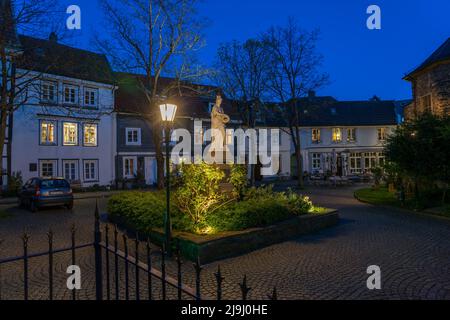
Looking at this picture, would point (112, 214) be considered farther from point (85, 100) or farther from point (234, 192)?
point (85, 100)

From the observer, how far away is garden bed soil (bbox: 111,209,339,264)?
725cm

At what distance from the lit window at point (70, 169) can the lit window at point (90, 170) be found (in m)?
0.83

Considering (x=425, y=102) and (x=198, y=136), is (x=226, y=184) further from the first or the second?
(x=198, y=136)

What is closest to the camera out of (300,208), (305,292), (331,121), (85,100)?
(305,292)

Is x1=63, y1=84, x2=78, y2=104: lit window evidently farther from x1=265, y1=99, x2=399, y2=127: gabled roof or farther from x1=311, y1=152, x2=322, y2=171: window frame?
x1=311, y1=152, x2=322, y2=171: window frame

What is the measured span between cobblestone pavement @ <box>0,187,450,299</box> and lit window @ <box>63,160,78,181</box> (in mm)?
15198

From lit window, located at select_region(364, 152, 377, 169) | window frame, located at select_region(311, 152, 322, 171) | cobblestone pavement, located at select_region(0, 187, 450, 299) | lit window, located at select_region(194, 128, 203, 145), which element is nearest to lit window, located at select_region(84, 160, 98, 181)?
lit window, located at select_region(194, 128, 203, 145)

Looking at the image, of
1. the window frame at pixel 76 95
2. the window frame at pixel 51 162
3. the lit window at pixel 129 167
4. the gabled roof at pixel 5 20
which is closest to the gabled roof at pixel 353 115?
the lit window at pixel 129 167

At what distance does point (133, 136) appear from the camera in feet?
98.4

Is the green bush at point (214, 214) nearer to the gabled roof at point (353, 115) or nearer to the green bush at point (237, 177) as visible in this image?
the green bush at point (237, 177)

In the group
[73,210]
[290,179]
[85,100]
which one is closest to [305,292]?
[73,210]

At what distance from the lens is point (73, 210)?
1554 cm

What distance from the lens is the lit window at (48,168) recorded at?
959 inches

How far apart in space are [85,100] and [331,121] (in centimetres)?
2893
